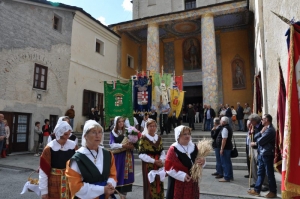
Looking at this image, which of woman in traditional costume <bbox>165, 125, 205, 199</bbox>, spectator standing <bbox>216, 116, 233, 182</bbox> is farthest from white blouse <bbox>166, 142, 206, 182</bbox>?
spectator standing <bbox>216, 116, 233, 182</bbox>

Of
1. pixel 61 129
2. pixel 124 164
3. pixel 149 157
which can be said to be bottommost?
pixel 124 164

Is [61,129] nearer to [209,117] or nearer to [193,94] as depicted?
[209,117]

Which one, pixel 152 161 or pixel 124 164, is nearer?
pixel 152 161

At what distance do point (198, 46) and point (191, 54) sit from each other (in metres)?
0.93

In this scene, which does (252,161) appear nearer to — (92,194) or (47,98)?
(92,194)

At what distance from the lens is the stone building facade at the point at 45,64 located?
11.4 metres

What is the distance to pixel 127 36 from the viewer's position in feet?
70.3

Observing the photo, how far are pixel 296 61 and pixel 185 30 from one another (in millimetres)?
19209

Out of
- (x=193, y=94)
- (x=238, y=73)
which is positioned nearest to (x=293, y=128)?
(x=238, y=73)

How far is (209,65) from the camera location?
16922 millimetres

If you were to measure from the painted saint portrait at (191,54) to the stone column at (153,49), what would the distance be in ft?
12.5

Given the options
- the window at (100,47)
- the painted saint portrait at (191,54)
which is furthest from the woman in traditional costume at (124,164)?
the painted saint portrait at (191,54)

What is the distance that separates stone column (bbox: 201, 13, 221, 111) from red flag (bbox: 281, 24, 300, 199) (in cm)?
1415

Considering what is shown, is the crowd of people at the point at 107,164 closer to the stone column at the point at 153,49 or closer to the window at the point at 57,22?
the window at the point at 57,22
